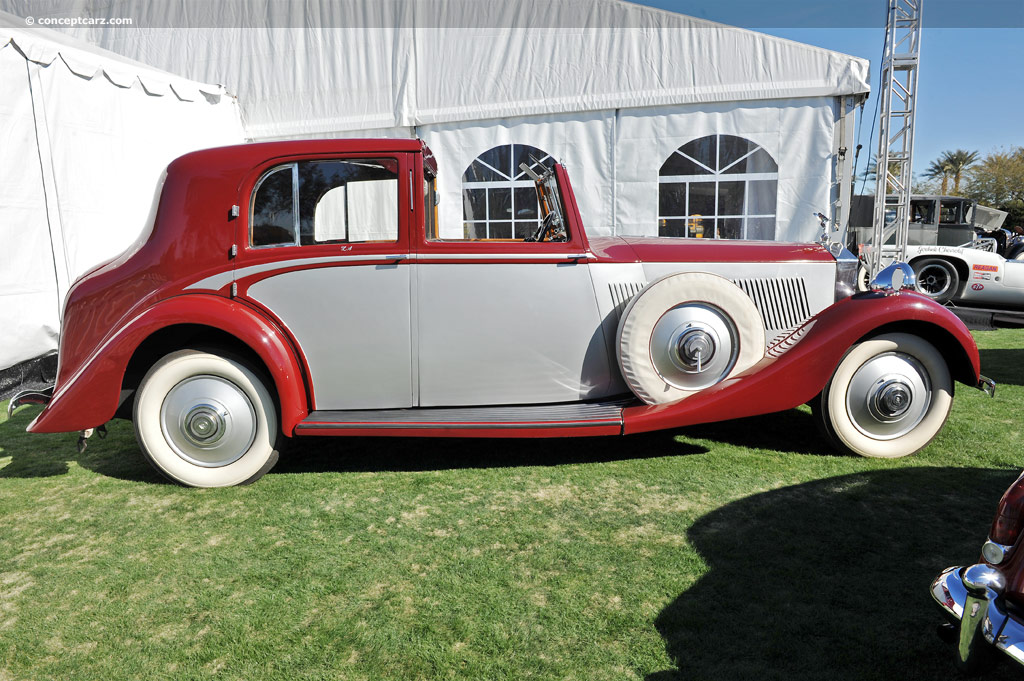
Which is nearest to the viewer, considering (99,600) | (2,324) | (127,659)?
(127,659)

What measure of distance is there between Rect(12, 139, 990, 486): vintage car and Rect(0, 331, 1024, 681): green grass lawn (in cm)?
36

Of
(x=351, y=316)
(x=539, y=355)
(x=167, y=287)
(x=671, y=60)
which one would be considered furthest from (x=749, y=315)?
(x=671, y=60)

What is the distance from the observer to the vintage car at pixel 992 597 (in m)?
1.53

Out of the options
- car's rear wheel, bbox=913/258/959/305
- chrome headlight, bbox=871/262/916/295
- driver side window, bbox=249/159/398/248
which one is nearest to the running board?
driver side window, bbox=249/159/398/248

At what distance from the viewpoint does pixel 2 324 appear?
5.75 metres

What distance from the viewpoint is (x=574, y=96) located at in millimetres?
8836

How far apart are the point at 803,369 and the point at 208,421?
10.5 feet

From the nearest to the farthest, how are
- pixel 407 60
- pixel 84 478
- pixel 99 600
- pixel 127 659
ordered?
pixel 127 659 → pixel 99 600 → pixel 84 478 → pixel 407 60

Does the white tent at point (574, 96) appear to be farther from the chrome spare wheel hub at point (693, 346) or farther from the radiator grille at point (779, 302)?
the chrome spare wheel hub at point (693, 346)

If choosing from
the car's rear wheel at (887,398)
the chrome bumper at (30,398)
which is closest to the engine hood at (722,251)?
the car's rear wheel at (887,398)

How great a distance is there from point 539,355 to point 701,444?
1.28 m

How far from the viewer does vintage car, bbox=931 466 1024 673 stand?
153 cm

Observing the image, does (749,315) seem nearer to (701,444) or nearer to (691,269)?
(691,269)

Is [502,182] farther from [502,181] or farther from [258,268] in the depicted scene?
[258,268]
